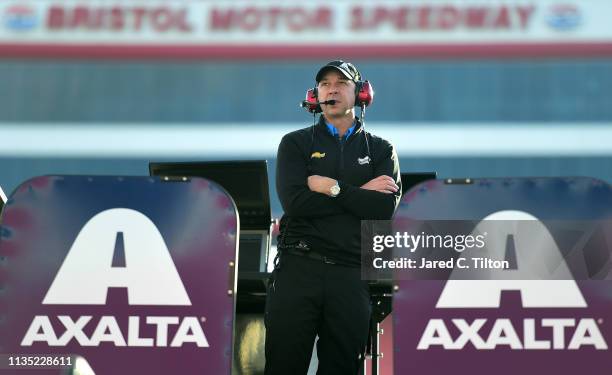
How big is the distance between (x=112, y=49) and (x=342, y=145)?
3263cm

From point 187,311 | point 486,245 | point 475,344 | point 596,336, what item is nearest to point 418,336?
point 475,344

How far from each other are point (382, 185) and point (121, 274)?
1.15 meters

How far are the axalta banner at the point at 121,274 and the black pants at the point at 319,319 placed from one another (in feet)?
1.49

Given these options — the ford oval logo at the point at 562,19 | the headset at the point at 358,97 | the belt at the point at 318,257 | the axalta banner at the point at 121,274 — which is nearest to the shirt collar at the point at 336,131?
the headset at the point at 358,97

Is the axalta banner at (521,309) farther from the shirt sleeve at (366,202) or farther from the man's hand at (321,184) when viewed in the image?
the man's hand at (321,184)

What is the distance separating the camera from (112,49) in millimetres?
35438

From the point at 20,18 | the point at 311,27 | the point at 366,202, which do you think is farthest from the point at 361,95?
the point at 20,18

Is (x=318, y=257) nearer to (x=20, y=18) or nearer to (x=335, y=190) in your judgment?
(x=335, y=190)

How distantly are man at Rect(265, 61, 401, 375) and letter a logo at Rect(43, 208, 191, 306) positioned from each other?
554 millimetres

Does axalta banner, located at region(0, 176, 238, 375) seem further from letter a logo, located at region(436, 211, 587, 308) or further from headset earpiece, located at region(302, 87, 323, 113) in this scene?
headset earpiece, located at region(302, 87, 323, 113)

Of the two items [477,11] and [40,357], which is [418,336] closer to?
[40,357]

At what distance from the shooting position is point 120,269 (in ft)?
10.8

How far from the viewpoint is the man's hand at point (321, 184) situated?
12.5ft

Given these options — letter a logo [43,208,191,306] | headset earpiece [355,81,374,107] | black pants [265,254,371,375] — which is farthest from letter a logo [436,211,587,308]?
headset earpiece [355,81,374,107]
